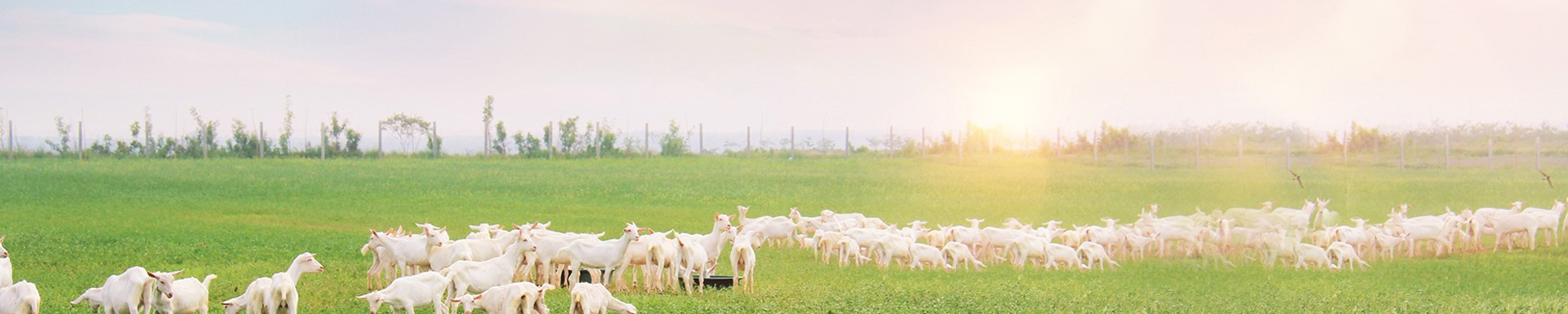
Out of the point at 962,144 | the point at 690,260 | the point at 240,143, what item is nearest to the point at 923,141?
the point at 962,144

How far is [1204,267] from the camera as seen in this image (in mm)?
14578

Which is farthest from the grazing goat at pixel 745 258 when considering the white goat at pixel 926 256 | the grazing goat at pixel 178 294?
the grazing goat at pixel 178 294

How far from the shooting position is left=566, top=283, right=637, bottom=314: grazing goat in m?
11.1

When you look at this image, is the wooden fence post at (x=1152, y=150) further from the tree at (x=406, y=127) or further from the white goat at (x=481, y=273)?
the tree at (x=406, y=127)

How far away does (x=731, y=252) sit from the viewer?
16.3 metres

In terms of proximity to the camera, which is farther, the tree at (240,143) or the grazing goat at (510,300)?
the tree at (240,143)

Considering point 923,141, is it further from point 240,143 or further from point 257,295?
point 257,295

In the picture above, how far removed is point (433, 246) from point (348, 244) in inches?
339

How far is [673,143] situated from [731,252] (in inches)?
1271

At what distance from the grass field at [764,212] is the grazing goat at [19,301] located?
2458mm

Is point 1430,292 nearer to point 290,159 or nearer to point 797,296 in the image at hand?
point 797,296

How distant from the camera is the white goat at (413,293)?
11.7 m

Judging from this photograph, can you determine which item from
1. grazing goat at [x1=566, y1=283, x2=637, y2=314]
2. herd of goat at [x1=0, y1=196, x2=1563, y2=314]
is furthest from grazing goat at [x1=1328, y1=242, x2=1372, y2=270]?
grazing goat at [x1=566, y1=283, x2=637, y2=314]

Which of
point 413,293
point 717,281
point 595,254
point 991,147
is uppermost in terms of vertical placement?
point 991,147
